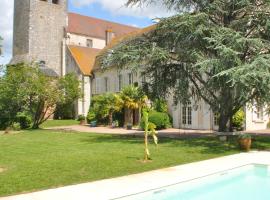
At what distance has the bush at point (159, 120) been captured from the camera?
2896 centimetres

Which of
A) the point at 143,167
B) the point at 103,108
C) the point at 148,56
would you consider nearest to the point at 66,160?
the point at 143,167

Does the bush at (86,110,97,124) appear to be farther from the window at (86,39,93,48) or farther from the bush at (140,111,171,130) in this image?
the window at (86,39,93,48)

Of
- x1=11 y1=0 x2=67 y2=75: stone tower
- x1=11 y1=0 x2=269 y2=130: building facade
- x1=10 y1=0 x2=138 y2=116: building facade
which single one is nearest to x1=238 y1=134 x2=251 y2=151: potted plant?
x1=11 y1=0 x2=269 y2=130: building facade

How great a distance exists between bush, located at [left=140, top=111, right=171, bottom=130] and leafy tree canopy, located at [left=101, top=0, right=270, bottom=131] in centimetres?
690

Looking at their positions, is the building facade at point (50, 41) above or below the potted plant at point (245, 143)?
above

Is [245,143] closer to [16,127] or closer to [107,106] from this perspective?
[16,127]

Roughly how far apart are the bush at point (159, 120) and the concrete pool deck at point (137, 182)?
15.7 meters

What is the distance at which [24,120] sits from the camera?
3197cm

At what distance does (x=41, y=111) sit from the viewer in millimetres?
32062

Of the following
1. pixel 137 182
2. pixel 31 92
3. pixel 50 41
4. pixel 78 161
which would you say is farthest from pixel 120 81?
pixel 137 182

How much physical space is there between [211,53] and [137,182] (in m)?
11.6

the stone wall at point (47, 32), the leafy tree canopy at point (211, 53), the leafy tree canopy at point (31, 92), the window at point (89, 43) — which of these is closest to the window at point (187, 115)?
the leafy tree canopy at point (211, 53)

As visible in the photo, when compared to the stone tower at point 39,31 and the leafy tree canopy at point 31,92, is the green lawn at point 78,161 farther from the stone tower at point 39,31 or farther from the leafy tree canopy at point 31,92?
the stone tower at point 39,31

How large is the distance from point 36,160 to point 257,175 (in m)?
7.34
